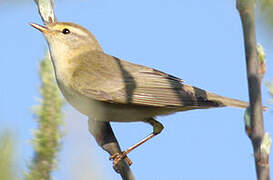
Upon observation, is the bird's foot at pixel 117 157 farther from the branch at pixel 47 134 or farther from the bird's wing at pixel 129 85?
the branch at pixel 47 134

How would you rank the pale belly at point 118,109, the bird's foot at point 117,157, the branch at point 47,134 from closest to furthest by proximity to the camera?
the branch at point 47,134
the bird's foot at point 117,157
the pale belly at point 118,109

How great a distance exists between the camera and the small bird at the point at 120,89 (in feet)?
14.0

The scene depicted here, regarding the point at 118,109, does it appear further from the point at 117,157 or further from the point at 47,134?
the point at 47,134

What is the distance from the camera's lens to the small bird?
4.26 metres

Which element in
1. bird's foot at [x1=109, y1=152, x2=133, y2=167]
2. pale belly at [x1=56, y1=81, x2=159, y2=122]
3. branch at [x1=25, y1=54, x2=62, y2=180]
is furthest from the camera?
pale belly at [x1=56, y1=81, x2=159, y2=122]

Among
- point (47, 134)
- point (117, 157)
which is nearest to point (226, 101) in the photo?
point (117, 157)

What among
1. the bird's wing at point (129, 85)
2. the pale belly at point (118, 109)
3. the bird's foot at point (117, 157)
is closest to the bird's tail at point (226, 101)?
the bird's wing at point (129, 85)

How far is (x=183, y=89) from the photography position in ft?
14.7

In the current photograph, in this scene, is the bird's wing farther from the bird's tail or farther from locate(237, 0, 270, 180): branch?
locate(237, 0, 270, 180): branch

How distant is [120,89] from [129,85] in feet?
0.72

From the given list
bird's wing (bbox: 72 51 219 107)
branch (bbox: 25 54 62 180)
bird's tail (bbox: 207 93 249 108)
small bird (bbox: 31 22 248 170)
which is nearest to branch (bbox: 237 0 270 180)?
branch (bbox: 25 54 62 180)

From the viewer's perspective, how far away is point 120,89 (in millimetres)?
4457

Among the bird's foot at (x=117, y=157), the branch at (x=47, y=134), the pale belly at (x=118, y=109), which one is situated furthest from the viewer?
the pale belly at (x=118, y=109)

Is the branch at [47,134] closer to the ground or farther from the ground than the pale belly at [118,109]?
farther from the ground
